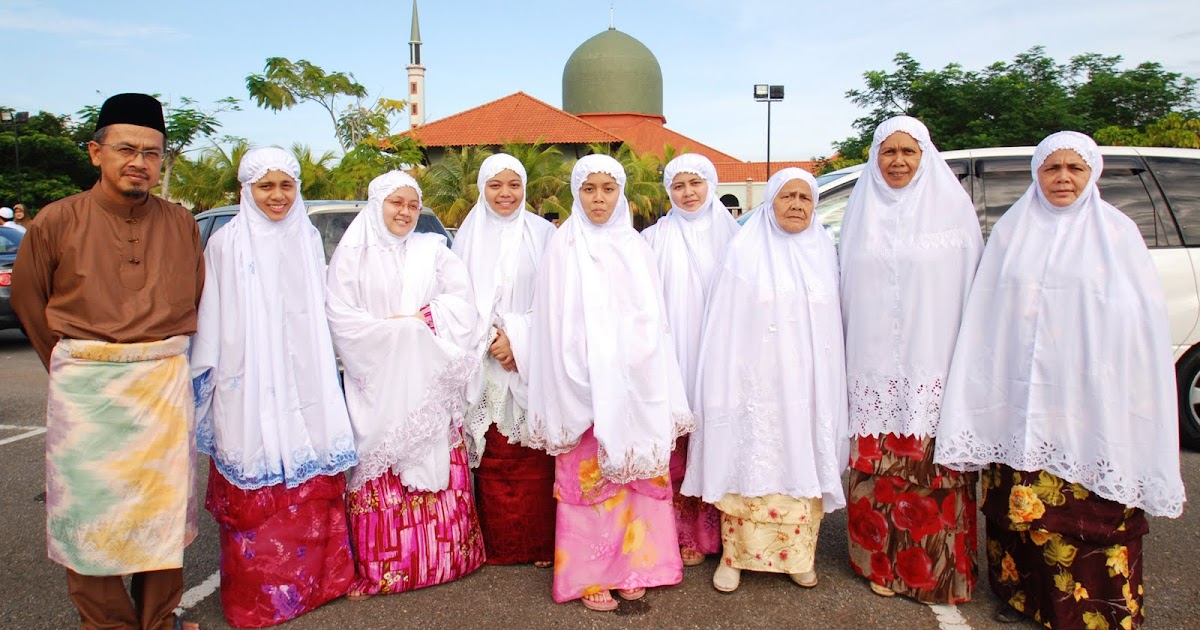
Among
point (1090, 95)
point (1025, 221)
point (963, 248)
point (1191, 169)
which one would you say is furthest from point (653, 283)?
point (1090, 95)

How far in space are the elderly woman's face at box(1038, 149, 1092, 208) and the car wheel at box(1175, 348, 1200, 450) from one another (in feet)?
9.49

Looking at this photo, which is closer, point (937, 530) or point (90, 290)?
point (90, 290)

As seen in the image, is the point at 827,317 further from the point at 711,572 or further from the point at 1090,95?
the point at 1090,95

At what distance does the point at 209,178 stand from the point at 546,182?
7.92 metres

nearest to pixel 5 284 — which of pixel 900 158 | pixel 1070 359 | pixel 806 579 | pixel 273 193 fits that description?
pixel 273 193

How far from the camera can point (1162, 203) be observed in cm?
482

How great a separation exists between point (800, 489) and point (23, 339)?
1133 centimetres

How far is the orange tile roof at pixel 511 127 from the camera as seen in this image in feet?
92.5

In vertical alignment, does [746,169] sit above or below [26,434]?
above

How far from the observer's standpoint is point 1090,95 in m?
22.8

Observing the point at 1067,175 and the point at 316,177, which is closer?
the point at 1067,175

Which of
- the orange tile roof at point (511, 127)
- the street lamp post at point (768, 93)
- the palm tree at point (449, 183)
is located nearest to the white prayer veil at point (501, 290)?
the palm tree at point (449, 183)

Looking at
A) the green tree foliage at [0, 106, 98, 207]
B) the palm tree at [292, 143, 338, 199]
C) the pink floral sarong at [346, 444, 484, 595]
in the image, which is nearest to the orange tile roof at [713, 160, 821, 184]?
the palm tree at [292, 143, 338, 199]

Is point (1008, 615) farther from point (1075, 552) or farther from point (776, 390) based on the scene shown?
point (776, 390)
